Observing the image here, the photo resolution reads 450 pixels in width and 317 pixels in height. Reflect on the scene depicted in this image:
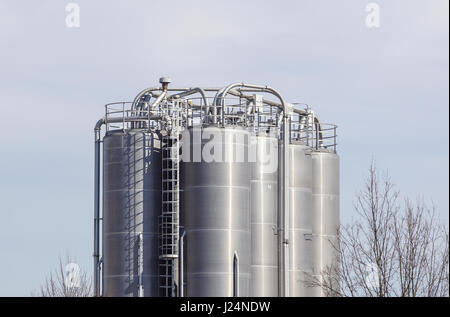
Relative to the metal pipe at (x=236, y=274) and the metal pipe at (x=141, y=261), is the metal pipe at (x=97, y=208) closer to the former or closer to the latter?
the metal pipe at (x=141, y=261)

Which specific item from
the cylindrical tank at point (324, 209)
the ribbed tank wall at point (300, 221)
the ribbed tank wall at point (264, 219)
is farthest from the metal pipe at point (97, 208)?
the cylindrical tank at point (324, 209)

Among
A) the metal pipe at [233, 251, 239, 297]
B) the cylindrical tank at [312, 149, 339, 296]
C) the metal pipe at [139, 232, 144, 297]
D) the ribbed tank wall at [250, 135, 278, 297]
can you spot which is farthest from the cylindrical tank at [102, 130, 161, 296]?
the cylindrical tank at [312, 149, 339, 296]

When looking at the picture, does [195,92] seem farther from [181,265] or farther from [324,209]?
[324,209]

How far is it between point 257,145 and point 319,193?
573 cm

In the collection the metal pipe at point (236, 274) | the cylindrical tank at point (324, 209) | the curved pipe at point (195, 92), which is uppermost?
the curved pipe at point (195, 92)

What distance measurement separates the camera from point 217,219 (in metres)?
48.5

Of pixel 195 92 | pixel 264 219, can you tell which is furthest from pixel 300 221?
pixel 195 92

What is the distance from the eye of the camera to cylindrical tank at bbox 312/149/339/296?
55.3 meters

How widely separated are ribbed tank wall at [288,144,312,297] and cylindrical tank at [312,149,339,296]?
175cm

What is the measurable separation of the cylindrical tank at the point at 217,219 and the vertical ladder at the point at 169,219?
469mm

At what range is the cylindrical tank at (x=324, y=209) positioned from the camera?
2176 inches

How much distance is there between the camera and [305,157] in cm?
5381
